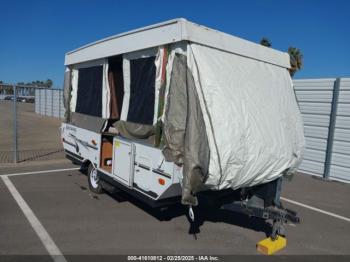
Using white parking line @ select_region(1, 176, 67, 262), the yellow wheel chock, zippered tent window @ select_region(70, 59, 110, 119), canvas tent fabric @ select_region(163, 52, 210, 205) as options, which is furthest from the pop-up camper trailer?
white parking line @ select_region(1, 176, 67, 262)

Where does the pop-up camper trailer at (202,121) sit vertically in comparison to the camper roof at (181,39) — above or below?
below

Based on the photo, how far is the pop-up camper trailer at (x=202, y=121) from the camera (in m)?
3.52

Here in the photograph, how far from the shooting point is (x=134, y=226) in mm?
4664

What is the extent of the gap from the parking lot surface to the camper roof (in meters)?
2.69

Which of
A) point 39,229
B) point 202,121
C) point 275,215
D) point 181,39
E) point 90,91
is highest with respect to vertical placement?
point 181,39

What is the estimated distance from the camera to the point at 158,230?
180 inches

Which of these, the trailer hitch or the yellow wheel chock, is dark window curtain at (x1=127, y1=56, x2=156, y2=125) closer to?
the trailer hitch

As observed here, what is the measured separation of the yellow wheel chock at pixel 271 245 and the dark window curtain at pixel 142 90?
7.47ft

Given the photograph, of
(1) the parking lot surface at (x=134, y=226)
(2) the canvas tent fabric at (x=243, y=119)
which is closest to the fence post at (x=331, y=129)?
(1) the parking lot surface at (x=134, y=226)

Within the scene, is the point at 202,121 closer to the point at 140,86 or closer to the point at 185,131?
the point at 185,131

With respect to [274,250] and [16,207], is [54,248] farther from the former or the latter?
[274,250]

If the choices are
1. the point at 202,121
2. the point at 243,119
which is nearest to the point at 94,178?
the point at 202,121

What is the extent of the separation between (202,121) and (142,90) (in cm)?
152

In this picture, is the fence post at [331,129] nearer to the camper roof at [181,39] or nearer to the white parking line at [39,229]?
the camper roof at [181,39]
